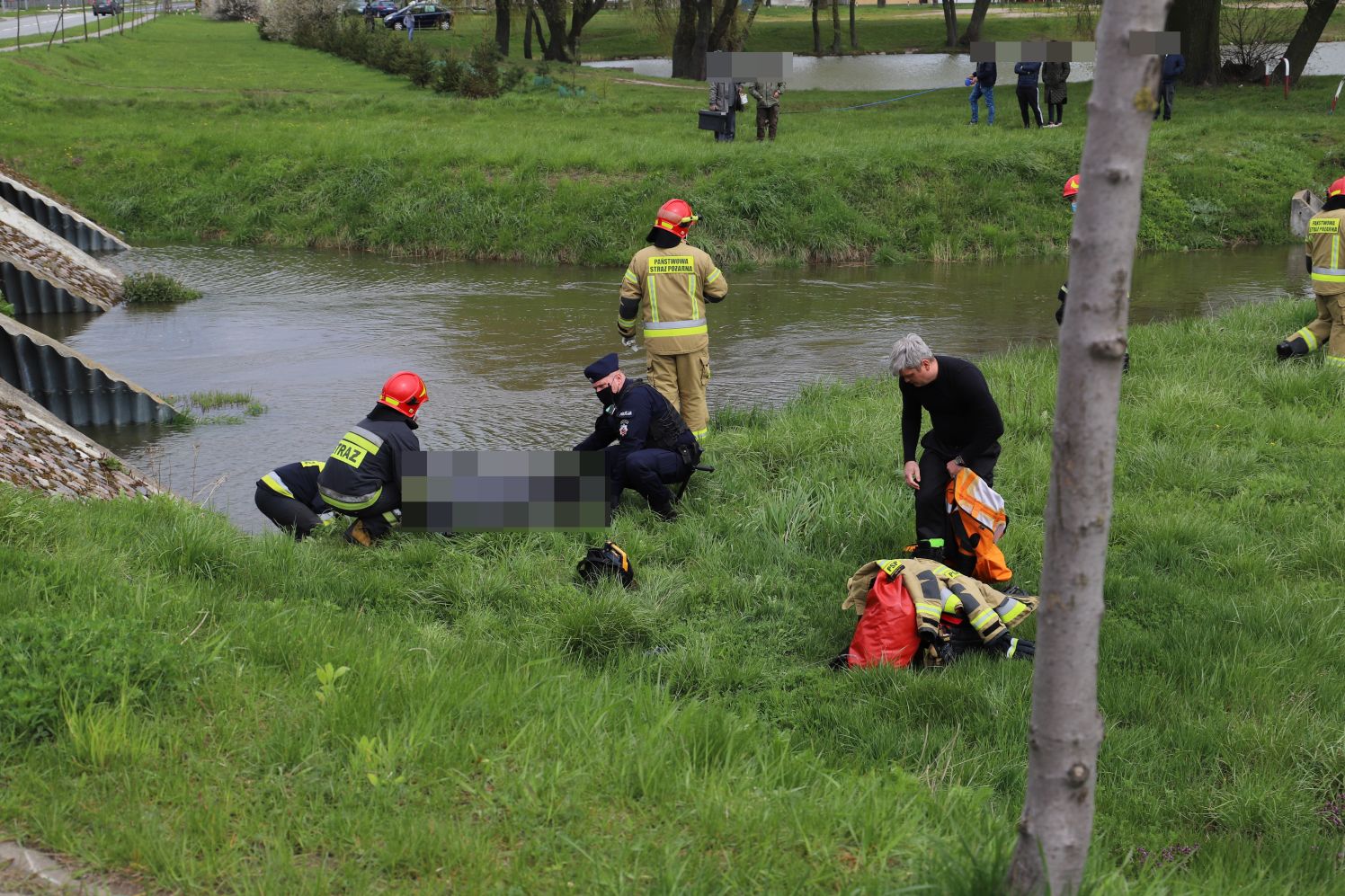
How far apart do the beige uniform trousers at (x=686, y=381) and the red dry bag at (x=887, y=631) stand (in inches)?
151

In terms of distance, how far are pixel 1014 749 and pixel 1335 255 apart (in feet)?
25.6

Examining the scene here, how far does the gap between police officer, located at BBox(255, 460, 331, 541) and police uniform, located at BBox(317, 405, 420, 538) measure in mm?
404

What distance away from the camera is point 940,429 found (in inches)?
280

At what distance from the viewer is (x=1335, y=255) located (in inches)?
422

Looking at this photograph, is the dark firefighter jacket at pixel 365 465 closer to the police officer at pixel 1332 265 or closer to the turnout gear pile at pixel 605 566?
the turnout gear pile at pixel 605 566

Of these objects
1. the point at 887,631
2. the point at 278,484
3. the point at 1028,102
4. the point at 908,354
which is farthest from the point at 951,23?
the point at 887,631

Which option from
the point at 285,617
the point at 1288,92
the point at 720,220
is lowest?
the point at 285,617

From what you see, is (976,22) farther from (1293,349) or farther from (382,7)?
(1293,349)

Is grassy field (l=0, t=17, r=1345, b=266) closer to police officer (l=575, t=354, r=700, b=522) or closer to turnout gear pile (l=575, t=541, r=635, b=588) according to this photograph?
police officer (l=575, t=354, r=700, b=522)

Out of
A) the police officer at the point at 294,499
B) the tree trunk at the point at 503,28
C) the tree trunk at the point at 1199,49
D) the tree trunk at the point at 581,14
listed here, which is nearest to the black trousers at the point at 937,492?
the police officer at the point at 294,499

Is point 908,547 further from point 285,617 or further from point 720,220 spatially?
point 720,220

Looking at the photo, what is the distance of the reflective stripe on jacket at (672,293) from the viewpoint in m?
9.53

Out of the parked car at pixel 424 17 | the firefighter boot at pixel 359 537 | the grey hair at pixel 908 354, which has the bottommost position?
the firefighter boot at pixel 359 537

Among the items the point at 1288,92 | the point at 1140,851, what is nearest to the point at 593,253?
the point at 1140,851
